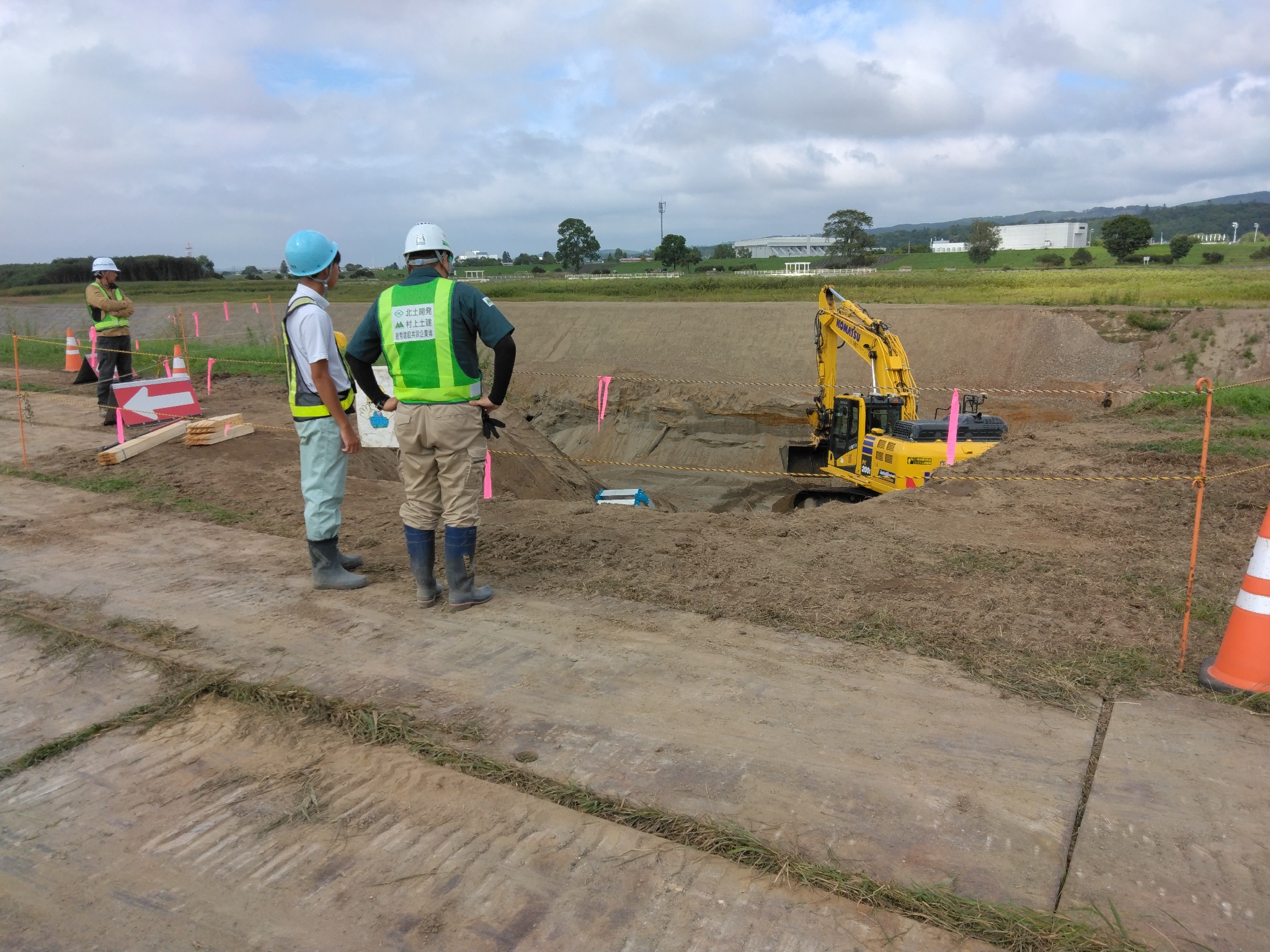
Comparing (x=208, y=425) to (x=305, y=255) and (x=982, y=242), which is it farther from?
(x=982, y=242)

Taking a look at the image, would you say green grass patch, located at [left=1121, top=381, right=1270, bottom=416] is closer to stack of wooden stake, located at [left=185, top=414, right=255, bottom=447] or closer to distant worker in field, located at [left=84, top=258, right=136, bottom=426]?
stack of wooden stake, located at [left=185, top=414, right=255, bottom=447]

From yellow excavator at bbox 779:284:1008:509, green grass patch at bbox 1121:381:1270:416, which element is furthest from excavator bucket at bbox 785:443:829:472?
green grass patch at bbox 1121:381:1270:416

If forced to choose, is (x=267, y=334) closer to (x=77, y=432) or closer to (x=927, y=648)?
(x=77, y=432)

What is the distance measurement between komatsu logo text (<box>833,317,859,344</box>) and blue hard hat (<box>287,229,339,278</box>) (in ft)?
38.3

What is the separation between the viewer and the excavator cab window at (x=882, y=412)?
14.0 m

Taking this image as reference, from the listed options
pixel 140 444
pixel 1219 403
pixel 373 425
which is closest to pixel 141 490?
pixel 140 444

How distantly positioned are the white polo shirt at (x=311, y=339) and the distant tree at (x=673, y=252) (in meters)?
77.8

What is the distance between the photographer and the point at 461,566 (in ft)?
16.0

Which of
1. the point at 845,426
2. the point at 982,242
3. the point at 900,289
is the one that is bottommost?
the point at 845,426

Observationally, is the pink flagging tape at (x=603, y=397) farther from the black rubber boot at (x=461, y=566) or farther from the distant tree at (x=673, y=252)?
the distant tree at (x=673, y=252)

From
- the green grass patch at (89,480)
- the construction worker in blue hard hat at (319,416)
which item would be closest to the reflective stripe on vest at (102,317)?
the green grass patch at (89,480)

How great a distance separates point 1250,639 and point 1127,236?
7489 centimetres

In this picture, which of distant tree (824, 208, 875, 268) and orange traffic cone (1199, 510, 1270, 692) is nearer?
orange traffic cone (1199, 510, 1270, 692)

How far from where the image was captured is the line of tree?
183 feet
